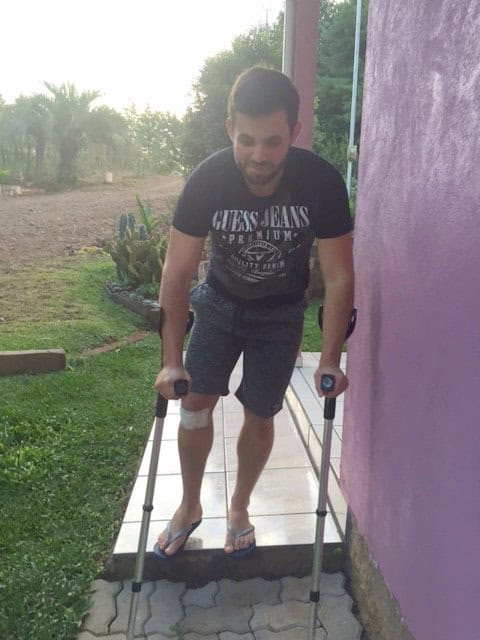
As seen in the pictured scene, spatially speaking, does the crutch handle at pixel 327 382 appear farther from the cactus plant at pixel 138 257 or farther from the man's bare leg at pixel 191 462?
the cactus plant at pixel 138 257

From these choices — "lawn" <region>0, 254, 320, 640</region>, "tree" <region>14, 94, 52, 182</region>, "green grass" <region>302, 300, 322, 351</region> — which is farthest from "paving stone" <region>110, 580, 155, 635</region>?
"tree" <region>14, 94, 52, 182</region>

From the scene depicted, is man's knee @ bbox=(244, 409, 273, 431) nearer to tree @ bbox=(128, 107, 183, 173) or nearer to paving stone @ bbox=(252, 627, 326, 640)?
paving stone @ bbox=(252, 627, 326, 640)

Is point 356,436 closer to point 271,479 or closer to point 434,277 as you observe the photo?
point 271,479

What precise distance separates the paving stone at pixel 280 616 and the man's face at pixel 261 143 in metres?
1.70

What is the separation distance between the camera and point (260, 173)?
209cm

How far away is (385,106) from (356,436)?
52.9 inches

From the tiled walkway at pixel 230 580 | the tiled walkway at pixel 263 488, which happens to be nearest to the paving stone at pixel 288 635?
the tiled walkway at pixel 230 580

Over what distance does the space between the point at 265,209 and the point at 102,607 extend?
1.71 meters

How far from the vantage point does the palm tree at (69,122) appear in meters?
24.2

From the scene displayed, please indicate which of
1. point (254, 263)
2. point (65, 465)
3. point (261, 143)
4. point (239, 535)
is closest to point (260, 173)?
point (261, 143)

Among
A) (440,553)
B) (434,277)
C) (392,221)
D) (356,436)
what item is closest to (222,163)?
(392,221)

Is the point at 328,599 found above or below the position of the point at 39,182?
below

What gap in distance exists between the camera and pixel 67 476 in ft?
11.3

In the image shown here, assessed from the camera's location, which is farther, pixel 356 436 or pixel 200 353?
pixel 356 436
